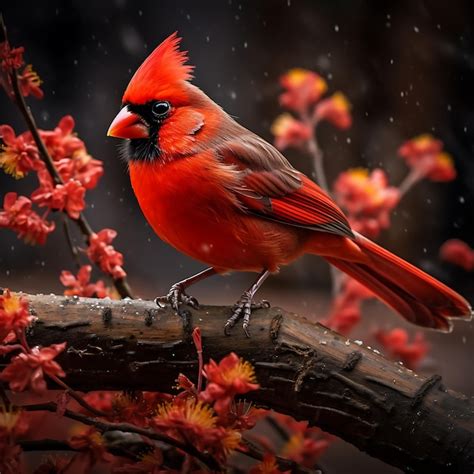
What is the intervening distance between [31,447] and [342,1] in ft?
10.4

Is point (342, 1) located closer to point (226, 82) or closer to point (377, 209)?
point (226, 82)

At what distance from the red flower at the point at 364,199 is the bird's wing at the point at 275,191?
382 mm

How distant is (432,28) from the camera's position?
12.0 feet

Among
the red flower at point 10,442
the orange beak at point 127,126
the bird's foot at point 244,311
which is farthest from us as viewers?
the orange beak at point 127,126

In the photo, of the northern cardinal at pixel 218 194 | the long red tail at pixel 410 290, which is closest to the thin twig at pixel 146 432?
the northern cardinal at pixel 218 194

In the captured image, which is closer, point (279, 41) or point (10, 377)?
point (10, 377)

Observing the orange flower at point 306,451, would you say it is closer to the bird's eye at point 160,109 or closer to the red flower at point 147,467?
the red flower at point 147,467

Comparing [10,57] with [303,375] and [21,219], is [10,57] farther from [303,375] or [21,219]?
[303,375]

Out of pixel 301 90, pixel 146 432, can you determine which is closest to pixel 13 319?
pixel 146 432

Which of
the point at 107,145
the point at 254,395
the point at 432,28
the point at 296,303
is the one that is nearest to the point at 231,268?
the point at 254,395

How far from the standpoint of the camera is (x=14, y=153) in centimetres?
134

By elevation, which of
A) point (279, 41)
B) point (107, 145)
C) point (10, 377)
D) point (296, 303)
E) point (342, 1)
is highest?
point (342, 1)

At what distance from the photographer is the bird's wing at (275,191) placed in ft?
5.07

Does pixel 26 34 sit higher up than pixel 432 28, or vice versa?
pixel 432 28
